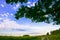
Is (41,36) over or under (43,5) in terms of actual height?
under

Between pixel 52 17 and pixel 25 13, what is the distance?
2.75 metres

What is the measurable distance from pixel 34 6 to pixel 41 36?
5.67 m

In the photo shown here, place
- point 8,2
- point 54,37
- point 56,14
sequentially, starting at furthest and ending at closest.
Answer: point 54,37 < point 56,14 < point 8,2

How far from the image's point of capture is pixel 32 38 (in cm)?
3089

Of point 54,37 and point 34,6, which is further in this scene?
point 54,37

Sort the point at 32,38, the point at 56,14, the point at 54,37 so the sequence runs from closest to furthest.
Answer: the point at 56,14 → the point at 54,37 → the point at 32,38

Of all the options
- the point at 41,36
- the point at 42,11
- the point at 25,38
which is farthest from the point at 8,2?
the point at 25,38

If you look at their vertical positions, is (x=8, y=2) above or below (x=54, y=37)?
above

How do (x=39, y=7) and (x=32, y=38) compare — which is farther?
(x=32, y=38)

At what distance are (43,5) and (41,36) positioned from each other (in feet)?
Result: 17.9

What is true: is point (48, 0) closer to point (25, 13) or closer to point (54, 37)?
point (25, 13)

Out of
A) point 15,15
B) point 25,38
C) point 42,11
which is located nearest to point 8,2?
point 15,15

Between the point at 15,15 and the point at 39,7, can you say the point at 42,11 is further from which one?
the point at 15,15

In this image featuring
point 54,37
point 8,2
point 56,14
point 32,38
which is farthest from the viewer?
point 32,38
